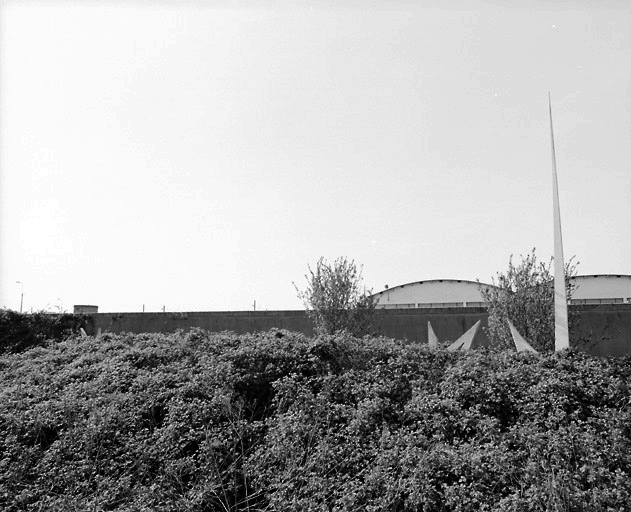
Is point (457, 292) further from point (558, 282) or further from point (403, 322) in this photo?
point (558, 282)

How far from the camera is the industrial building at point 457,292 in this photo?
28000 millimetres

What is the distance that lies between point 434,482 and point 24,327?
51.1 feet

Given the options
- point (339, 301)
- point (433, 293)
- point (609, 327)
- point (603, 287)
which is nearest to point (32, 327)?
point (339, 301)

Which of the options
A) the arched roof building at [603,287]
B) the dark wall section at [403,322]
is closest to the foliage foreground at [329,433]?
the dark wall section at [403,322]

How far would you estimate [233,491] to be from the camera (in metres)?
6.54

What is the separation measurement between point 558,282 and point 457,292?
21.0 metres

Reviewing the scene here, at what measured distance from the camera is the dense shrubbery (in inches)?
693

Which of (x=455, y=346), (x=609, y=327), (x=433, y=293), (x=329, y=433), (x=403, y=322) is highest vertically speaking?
(x=433, y=293)

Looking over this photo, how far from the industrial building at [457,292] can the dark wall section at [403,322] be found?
757 centimetres

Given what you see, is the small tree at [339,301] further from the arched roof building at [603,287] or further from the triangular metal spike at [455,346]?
the arched roof building at [603,287]

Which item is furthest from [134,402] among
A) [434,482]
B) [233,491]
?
[434,482]

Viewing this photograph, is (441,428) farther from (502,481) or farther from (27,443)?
(27,443)

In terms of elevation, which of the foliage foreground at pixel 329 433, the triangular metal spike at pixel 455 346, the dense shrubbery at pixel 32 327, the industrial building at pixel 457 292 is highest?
the industrial building at pixel 457 292

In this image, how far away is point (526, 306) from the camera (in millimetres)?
14461
